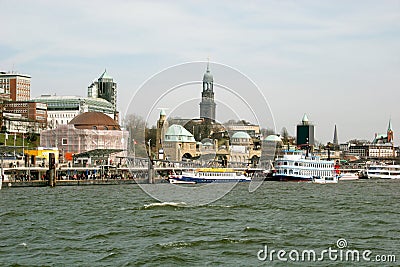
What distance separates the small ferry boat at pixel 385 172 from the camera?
13026 cm

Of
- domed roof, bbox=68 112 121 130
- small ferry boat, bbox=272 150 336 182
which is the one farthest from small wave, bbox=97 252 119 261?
domed roof, bbox=68 112 121 130

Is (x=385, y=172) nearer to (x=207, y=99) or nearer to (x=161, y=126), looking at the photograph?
(x=161, y=126)

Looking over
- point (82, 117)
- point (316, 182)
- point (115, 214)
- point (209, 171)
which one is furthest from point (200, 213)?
point (82, 117)

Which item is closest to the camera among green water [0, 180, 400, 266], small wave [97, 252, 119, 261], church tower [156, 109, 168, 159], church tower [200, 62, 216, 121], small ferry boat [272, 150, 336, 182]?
small wave [97, 252, 119, 261]

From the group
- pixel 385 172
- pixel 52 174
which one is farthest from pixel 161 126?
pixel 385 172

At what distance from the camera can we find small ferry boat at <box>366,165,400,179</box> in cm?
13026

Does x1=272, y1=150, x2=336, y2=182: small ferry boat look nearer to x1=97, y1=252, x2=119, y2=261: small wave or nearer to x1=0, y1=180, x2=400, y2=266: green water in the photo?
x1=0, y1=180, x2=400, y2=266: green water

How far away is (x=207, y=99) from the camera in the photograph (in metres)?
36.4

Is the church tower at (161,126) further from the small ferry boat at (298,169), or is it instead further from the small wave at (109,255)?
the small ferry boat at (298,169)

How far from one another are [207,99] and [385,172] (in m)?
A: 102

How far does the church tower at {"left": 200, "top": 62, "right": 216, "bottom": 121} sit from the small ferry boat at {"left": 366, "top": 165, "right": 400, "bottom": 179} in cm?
9662

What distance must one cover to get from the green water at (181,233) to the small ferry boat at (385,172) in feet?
282

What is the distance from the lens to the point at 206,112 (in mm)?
37875

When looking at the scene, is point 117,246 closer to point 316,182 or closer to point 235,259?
point 235,259
